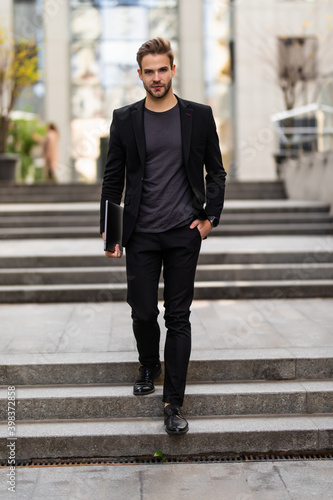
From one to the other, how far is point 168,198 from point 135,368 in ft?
4.31

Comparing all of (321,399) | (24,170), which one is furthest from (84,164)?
(321,399)

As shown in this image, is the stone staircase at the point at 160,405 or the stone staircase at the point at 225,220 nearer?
the stone staircase at the point at 160,405

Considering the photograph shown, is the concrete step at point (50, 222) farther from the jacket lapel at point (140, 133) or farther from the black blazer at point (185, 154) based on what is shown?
the jacket lapel at point (140, 133)

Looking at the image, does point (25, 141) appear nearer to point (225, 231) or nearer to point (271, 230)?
point (225, 231)

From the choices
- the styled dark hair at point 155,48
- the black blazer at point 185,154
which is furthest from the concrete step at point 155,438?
the styled dark hair at point 155,48

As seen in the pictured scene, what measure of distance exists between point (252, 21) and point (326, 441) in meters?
20.0

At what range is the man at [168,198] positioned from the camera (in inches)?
148

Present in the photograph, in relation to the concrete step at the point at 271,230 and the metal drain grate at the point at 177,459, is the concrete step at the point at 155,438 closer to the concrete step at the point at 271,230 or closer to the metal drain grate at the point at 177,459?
the metal drain grate at the point at 177,459

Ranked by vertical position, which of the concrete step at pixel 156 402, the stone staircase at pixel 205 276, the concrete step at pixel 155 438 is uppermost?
the stone staircase at pixel 205 276

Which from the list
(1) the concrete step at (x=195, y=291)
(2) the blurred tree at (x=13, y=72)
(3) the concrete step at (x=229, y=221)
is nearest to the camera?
(1) the concrete step at (x=195, y=291)

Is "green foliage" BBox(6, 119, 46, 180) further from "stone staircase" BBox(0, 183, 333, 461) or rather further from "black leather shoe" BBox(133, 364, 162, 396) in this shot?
"black leather shoe" BBox(133, 364, 162, 396)

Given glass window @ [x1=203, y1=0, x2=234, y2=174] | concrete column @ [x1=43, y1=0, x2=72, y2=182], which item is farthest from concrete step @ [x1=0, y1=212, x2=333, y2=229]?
glass window @ [x1=203, y1=0, x2=234, y2=174]

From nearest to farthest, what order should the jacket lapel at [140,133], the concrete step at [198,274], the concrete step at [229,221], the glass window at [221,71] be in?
1. the jacket lapel at [140,133]
2. the concrete step at [198,274]
3. the concrete step at [229,221]
4. the glass window at [221,71]

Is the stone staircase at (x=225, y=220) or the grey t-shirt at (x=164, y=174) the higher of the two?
the grey t-shirt at (x=164, y=174)
